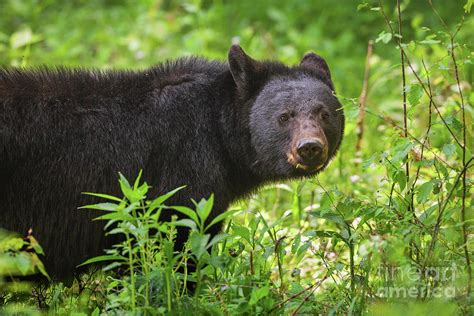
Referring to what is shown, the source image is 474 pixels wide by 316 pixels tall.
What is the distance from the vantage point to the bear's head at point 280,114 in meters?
6.41

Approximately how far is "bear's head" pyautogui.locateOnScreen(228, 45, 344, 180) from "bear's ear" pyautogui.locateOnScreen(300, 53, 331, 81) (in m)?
0.30

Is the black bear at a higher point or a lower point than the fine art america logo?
higher

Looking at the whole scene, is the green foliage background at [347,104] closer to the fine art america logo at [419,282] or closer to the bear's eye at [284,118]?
the fine art america logo at [419,282]

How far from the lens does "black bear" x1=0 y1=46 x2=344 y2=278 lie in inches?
225

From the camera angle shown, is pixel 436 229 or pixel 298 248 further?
pixel 298 248

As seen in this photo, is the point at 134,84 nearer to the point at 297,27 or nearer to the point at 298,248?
the point at 298,248

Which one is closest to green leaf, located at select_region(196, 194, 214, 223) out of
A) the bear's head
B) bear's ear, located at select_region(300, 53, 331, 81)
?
the bear's head

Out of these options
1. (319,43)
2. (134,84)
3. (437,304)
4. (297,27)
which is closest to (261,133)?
(134,84)

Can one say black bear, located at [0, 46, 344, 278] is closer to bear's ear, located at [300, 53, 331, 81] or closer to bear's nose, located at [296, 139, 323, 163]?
bear's nose, located at [296, 139, 323, 163]

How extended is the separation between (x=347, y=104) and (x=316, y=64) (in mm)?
1457

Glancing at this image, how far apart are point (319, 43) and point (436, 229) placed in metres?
7.83

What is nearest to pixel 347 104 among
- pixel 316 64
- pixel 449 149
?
pixel 449 149

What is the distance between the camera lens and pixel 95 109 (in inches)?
234

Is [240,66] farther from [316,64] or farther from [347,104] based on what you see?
[347,104]
